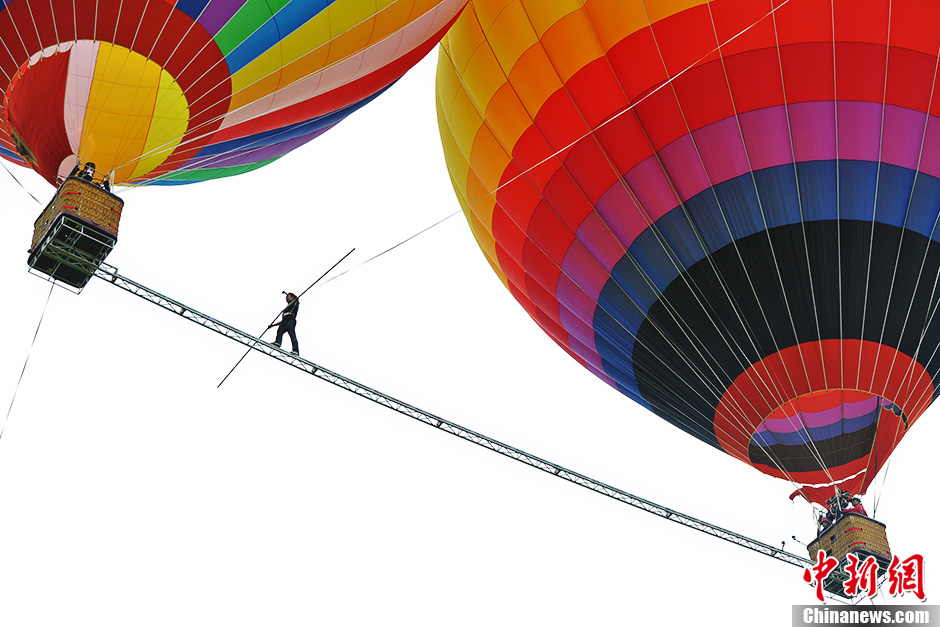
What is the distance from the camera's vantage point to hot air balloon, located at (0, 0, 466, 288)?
361 inches

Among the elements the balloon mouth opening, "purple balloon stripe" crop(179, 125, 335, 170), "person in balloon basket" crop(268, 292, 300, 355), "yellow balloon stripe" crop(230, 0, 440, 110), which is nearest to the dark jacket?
"person in balloon basket" crop(268, 292, 300, 355)

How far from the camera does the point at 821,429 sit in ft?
36.1

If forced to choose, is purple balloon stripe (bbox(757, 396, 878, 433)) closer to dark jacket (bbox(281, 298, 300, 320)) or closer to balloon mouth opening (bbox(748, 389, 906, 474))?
balloon mouth opening (bbox(748, 389, 906, 474))

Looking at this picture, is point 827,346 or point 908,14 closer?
point 908,14

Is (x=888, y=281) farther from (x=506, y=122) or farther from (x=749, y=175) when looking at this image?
(x=506, y=122)

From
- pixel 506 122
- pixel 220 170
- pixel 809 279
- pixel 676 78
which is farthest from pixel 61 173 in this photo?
pixel 809 279

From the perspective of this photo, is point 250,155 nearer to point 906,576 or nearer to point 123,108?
point 123,108

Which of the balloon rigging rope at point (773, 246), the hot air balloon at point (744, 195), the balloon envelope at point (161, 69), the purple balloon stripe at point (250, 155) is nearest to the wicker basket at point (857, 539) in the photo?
the hot air balloon at point (744, 195)

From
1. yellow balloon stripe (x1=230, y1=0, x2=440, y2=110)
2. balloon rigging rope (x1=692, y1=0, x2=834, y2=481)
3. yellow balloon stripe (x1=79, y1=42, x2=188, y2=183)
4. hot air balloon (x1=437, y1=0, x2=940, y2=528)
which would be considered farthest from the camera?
balloon rigging rope (x1=692, y1=0, x2=834, y2=481)

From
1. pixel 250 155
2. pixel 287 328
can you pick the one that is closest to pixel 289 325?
pixel 287 328

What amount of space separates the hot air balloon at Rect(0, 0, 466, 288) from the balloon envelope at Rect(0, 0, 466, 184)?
0.01 meters

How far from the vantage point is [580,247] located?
446 inches

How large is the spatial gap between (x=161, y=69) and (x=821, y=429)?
661 cm

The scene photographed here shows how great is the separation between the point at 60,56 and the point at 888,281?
23.4 feet
